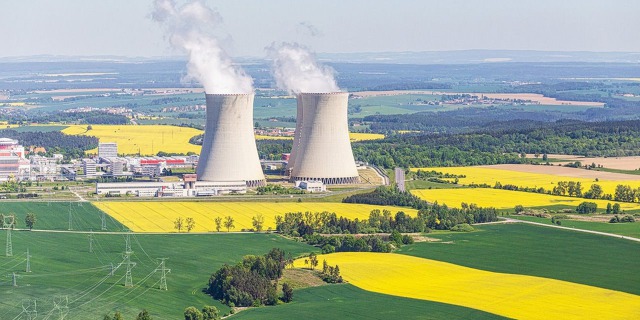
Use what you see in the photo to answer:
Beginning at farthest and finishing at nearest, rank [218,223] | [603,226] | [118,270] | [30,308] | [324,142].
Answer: [324,142]
[603,226]
[218,223]
[118,270]
[30,308]

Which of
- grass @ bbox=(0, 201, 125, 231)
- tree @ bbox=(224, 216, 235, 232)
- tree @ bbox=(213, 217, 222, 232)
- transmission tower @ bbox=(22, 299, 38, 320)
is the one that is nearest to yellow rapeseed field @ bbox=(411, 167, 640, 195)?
tree @ bbox=(224, 216, 235, 232)

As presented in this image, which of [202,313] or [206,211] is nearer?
[202,313]

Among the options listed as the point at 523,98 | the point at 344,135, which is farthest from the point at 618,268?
the point at 523,98

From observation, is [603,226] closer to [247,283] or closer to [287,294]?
[287,294]

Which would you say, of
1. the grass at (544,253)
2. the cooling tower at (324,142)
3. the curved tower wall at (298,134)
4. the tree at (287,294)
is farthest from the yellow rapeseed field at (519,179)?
the tree at (287,294)

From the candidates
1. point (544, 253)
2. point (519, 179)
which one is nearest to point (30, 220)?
point (544, 253)

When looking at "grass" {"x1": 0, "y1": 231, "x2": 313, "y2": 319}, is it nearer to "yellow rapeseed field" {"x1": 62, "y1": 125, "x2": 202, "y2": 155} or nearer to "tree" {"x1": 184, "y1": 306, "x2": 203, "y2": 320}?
"tree" {"x1": 184, "y1": 306, "x2": 203, "y2": 320}
